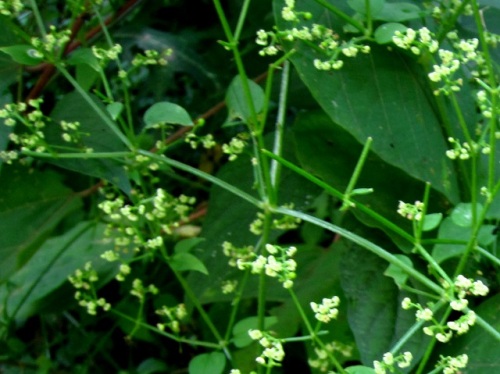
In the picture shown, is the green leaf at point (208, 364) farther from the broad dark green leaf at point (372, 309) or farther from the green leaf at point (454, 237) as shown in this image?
the green leaf at point (454, 237)

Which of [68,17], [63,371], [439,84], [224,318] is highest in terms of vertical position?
[439,84]

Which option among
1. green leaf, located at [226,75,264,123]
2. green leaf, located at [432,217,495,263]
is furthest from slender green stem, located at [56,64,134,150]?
green leaf, located at [432,217,495,263]

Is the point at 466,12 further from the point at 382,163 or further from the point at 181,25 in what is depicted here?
the point at 181,25

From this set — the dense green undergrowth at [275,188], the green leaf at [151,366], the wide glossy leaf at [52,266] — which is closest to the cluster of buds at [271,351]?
the dense green undergrowth at [275,188]

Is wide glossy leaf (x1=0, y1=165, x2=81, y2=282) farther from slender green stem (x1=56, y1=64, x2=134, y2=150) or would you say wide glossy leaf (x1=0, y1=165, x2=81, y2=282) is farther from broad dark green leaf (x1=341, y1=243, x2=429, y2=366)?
broad dark green leaf (x1=341, y1=243, x2=429, y2=366)

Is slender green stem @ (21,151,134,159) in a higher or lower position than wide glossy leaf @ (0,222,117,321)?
higher

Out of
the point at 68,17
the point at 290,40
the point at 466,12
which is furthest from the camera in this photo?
the point at 68,17

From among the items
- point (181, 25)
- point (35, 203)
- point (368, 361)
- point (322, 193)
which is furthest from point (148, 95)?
point (368, 361)
